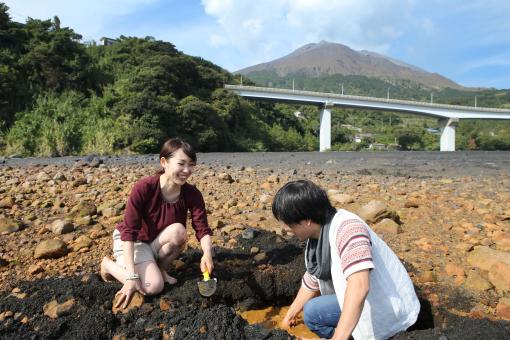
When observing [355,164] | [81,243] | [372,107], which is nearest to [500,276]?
[81,243]

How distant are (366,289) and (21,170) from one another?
798 centimetres

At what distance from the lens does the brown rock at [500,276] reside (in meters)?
2.63

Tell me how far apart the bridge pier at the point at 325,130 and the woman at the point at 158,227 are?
32294 millimetres

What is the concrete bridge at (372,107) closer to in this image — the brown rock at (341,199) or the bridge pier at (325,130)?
the bridge pier at (325,130)

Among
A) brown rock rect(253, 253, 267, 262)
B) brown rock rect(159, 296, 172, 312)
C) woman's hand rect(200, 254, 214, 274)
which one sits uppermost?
woman's hand rect(200, 254, 214, 274)

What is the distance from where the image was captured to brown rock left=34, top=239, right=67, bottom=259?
3100 mm

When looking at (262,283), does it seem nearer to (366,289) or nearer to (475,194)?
(366,289)

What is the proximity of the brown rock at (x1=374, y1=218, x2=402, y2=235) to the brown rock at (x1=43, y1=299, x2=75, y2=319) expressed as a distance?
2.63 meters

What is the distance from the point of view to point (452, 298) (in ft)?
8.46

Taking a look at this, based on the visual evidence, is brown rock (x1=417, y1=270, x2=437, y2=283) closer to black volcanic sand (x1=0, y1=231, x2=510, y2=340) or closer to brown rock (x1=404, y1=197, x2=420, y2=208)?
black volcanic sand (x1=0, y1=231, x2=510, y2=340)

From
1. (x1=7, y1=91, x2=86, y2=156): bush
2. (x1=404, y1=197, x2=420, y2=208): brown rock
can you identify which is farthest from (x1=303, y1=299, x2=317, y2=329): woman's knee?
(x1=7, y1=91, x2=86, y2=156): bush

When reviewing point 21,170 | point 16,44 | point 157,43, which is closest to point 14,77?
point 16,44

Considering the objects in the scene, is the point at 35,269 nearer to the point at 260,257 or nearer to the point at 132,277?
the point at 132,277

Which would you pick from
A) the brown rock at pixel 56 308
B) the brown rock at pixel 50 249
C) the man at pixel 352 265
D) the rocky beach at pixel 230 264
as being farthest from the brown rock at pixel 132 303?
the man at pixel 352 265
